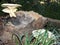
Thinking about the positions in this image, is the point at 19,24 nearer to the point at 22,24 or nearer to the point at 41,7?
the point at 22,24

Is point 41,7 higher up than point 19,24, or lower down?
lower down

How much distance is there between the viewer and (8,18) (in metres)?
5.88

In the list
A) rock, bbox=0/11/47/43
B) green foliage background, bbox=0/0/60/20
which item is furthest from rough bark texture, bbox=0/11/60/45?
green foliage background, bbox=0/0/60/20

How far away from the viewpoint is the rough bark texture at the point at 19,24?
5.10 m

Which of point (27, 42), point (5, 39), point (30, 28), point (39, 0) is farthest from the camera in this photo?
point (39, 0)

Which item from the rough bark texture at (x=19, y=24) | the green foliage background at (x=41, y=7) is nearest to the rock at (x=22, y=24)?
the rough bark texture at (x=19, y=24)

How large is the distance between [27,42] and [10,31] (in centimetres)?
193

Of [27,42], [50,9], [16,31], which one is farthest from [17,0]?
[27,42]

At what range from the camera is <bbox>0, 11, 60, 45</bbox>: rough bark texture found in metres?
5.10

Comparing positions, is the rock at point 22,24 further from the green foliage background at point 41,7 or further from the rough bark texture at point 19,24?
the green foliage background at point 41,7

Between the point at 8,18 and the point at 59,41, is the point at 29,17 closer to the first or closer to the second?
the point at 8,18

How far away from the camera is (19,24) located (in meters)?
5.77

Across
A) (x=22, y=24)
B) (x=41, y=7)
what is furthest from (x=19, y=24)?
(x=41, y=7)

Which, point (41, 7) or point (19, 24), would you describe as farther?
point (41, 7)
